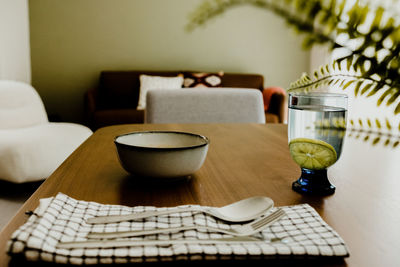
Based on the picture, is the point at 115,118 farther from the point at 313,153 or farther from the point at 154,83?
the point at 313,153

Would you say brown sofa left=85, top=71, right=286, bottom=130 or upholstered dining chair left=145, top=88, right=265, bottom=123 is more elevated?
upholstered dining chair left=145, top=88, right=265, bottom=123

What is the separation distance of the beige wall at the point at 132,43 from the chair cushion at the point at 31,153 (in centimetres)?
207

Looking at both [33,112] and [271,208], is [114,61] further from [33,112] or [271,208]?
[271,208]

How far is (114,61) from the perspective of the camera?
15.7 ft

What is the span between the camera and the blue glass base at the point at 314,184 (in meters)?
0.66

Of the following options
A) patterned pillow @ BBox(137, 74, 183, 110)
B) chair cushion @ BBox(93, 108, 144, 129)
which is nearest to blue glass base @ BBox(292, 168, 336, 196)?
chair cushion @ BBox(93, 108, 144, 129)

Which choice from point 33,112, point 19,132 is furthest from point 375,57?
point 33,112

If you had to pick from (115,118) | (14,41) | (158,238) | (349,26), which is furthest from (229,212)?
(14,41)

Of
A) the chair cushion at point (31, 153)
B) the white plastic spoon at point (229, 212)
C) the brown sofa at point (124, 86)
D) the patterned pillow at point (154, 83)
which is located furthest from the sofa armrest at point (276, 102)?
the white plastic spoon at point (229, 212)

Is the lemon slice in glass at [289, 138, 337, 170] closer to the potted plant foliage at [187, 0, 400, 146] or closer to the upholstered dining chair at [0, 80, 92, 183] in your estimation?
the potted plant foliage at [187, 0, 400, 146]

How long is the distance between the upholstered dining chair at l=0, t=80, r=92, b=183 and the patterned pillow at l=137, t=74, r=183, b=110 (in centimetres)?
117

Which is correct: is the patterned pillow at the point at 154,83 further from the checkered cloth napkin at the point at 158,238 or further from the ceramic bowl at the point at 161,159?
the checkered cloth napkin at the point at 158,238

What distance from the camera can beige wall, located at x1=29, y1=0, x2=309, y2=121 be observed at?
4.62 meters

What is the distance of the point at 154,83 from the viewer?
4332 millimetres
